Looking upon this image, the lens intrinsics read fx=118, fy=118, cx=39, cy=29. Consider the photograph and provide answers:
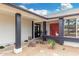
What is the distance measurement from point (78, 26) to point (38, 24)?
8652mm

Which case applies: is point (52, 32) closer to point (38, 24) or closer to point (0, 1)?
point (38, 24)

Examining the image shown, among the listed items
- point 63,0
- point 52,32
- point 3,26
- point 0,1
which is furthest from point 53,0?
point 52,32

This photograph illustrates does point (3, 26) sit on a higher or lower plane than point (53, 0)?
lower

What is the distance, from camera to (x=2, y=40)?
11.6m

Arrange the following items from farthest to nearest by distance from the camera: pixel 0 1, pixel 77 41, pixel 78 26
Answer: pixel 78 26 < pixel 77 41 < pixel 0 1

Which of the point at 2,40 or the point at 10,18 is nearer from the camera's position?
the point at 2,40

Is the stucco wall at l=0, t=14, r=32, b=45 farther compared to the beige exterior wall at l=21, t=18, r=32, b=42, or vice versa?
the beige exterior wall at l=21, t=18, r=32, b=42

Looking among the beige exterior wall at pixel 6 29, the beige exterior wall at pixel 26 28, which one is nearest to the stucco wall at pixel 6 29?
the beige exterior wall at pixel 6 29

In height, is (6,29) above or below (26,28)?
below

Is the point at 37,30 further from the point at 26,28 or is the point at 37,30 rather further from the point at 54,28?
the point at 26,28

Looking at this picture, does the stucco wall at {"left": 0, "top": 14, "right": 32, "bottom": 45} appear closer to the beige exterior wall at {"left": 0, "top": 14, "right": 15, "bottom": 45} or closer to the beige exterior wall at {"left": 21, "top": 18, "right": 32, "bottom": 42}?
the beige exterior wall at {"left": 0, "top": 14, "right": 15, "bottom": 45}

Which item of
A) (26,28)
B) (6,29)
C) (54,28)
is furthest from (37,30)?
(6,29)

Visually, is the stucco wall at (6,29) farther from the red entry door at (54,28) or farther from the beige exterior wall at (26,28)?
the red entry door at (54,28)

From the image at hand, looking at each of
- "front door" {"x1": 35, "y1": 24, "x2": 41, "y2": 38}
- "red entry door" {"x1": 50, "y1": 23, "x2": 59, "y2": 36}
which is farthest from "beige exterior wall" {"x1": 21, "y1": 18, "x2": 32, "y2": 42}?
"red entry door" {"x1": 50, "y1": 23, "x2": 59, "y2": 36}
